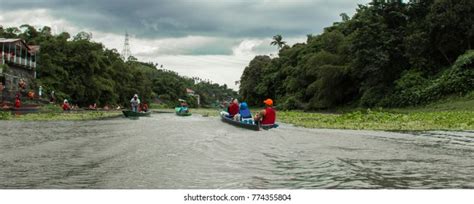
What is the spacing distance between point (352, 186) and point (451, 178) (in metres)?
1.88

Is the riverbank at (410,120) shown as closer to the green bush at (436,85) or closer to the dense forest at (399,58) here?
the green bush at (436,85)

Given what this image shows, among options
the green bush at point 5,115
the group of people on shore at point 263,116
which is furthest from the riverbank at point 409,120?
the green bush at point 5,115

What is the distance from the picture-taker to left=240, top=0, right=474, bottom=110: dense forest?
3856 centimetres

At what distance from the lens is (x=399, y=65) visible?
4484cm

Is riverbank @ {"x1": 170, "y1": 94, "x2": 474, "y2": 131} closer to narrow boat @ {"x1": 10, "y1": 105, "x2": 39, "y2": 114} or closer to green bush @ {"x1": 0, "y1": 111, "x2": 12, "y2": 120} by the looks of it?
green bush @ {"x1": 0, "y1": 111, "x2": 12, "y2": 120}

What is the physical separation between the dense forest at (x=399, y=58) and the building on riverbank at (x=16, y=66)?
28.9 m

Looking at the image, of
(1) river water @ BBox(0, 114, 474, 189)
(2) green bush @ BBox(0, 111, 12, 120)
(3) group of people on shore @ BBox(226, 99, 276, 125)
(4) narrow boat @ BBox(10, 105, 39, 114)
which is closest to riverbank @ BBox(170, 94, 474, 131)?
(3) group of people on shore @ BBox(226, 99, 276, 125)

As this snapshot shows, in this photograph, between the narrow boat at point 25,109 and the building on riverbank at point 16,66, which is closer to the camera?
the narrow boat at point 25,109

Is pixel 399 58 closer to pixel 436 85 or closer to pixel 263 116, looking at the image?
pixel 436 85

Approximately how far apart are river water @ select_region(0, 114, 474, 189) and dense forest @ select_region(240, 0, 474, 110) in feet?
82.0

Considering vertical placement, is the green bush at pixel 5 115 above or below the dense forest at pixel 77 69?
below

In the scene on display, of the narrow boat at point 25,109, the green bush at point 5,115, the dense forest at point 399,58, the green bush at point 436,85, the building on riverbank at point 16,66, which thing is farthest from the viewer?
the building on riverbank at point 16,66

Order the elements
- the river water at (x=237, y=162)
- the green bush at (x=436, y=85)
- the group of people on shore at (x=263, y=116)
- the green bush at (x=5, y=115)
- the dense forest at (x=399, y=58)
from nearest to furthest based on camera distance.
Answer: the river water at (x=237, y=162)
the group of people on shore at (x=263, y=116)
the green bush at (x=5, y=115)
the green bush at (x=436, y=85)
the dense forest at (x=399, y=58)

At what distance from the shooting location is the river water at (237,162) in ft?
26.0
